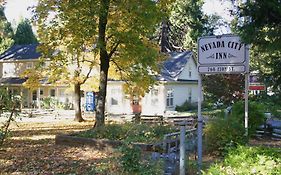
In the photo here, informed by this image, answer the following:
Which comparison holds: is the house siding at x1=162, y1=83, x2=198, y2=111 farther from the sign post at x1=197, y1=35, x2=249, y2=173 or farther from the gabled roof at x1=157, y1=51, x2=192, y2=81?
the sign post at x1=197, y1=35, x2=249, y2=173

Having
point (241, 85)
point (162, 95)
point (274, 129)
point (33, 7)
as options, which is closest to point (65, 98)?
point (162, 95)

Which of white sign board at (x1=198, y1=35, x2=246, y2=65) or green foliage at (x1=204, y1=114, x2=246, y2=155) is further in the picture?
white sign board at (x1=198, y1=35, x2=246, y2=65)

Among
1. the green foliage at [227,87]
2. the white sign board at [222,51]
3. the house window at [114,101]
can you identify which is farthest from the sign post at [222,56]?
the house window at [114,101]

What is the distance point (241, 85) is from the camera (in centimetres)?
3291

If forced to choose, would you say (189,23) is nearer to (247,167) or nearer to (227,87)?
(227,87)

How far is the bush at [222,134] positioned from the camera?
10781mm

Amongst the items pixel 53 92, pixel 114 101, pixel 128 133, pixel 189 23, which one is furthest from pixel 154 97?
pixel 128 133

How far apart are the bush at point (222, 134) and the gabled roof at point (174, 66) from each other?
2162cm

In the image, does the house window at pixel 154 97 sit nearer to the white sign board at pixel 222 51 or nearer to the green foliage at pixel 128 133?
the green foliage at pixel 128 133

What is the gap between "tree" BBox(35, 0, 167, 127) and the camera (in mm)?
16672

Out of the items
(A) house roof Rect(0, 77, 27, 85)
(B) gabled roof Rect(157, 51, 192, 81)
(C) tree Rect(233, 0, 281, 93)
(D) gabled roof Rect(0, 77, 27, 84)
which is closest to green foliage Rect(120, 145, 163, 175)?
(C) tree Rect(233, 0, 281, 93)

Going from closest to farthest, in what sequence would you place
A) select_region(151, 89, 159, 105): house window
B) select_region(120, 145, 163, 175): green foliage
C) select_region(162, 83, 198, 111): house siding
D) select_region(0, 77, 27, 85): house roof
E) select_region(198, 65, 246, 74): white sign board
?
select_region(120, 145, 163, 175): green foliage
select_region(198, 65, 246, 74): white sign board
select_region(151, 89, 159, 105): house window
select_region(162, 83, 198, 111): house siding
select_region(0, 77, 27, 85): house roof

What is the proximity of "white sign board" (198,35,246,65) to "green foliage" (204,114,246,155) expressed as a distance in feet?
5.82

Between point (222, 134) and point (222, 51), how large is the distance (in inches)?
95.5
